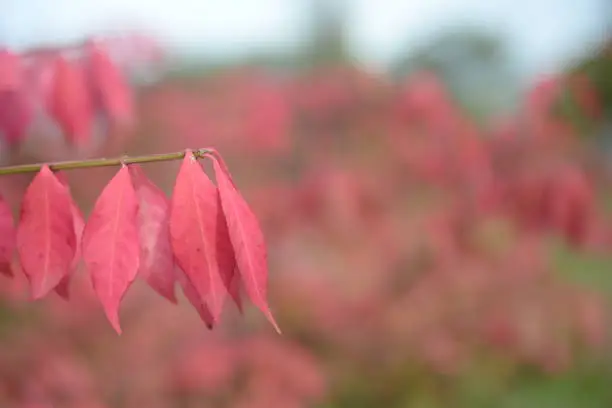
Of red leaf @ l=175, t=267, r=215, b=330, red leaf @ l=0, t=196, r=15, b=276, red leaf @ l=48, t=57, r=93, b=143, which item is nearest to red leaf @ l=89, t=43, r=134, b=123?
red leaf @ l=48, t=57, r=93, b=143

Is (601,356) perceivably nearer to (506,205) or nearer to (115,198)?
(506,205)

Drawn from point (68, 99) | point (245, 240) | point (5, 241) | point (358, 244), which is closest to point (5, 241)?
point (5, 241)

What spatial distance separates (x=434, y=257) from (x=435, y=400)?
582 mm

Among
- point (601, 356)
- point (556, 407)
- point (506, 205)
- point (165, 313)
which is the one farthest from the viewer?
point (601, 356)

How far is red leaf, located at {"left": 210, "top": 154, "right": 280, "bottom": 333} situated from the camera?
0.62 meters

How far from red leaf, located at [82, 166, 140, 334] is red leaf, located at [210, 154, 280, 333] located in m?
0.10

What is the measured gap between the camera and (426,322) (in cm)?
213

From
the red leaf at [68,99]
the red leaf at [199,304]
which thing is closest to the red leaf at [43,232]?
the red leaf at [199,304]

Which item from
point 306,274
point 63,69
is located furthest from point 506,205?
point 63,69

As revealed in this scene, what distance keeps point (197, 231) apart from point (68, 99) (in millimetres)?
650

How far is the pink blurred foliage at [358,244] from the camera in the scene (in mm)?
1764

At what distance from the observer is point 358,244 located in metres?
2.13

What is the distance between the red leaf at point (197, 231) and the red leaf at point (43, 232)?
0.16m

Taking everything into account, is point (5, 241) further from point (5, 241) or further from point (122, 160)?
point (122, 160)
